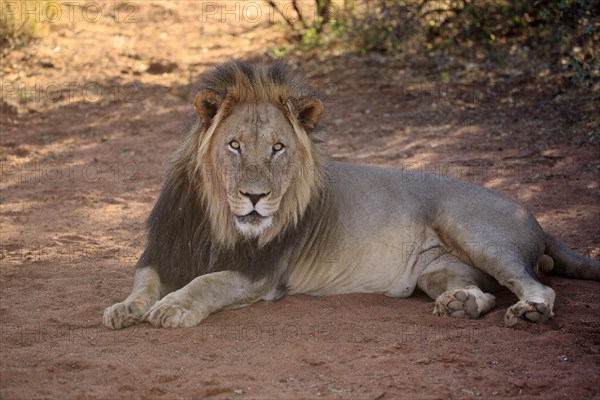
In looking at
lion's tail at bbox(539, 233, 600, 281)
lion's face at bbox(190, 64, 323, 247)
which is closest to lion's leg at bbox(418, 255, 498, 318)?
lion's tail at bbox(539, 233, 600, 281)

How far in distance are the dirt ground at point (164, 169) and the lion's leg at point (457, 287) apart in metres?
0.08

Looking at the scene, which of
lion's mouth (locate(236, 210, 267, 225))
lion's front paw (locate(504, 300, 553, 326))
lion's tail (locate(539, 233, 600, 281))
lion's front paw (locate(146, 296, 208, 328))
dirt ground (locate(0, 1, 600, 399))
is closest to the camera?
dirt ground (locate(0, 1, 600, 399))

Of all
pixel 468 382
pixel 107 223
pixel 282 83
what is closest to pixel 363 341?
pixel 468 382

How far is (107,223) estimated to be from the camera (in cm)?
710

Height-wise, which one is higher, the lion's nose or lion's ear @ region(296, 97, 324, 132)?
lion's ear @ region(296, 97, 324, 132)

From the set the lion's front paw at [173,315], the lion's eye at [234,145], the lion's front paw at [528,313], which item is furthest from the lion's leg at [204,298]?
the lion's front paw at [528,313]

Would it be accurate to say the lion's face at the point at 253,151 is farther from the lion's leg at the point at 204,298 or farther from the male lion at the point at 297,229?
the lion's leg at the point at 204,298

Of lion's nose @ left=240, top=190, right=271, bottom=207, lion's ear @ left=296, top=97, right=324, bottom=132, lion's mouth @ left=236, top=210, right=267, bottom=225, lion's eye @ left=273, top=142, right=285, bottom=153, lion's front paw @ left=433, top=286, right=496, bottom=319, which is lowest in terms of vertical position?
lion's front paw @ left=433, top=286, right=496, bottom=319

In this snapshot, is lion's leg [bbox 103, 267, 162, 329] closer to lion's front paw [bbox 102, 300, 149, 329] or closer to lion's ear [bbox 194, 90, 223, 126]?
lion's front paw [bbox 102, 300, 149, 329]

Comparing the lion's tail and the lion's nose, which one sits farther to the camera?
the lion's tail

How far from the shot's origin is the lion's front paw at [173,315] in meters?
4.52

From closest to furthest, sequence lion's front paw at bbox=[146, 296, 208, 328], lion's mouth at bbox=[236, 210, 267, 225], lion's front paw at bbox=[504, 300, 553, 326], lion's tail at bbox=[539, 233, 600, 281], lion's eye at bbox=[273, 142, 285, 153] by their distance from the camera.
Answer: lion's front paw at bbox=[146, 296, 208, 328], lion's front paw at bbox=[504, 300, 553, 326], lion's mouth at bbox=[236, 210, 267, 225], lion's eye at bbox=[273, 142, 285, 153], lion's tail at bbox=[539, 233, 600, 281]

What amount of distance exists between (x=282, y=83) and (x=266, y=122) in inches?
10.8

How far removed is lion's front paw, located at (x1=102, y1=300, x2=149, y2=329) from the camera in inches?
179
